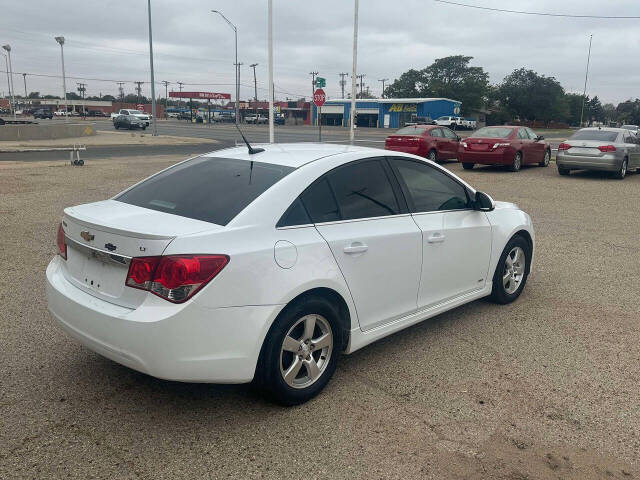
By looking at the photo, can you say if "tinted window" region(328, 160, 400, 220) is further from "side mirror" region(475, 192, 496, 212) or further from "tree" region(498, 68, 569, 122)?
"tree" region(498, 68, 569, 122)

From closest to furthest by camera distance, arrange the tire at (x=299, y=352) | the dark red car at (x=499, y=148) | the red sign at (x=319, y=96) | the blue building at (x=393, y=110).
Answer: the tire at (x=299, y=352) → the dark red car at (x=499, y=148) → the red sign at (x=319, y=96) → the blue building at (x=393, y=110)

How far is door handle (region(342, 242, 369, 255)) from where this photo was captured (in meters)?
3.64

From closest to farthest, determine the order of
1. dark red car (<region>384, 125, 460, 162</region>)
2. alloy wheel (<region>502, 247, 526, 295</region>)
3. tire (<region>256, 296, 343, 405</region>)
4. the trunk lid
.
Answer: the trunk lid, tire (<region>256, 296, 343, 405</region>), alloy wheel (<region>502, 247, 526, 295</region>), dark red car (<region>384, 125, 460, 162</region>)

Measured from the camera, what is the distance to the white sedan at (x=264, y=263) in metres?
3.04

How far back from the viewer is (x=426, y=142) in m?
19.1

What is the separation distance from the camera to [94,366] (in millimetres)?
4012

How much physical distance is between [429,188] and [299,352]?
185 centimetres

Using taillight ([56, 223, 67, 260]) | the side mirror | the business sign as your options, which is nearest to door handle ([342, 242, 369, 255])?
the side mirror

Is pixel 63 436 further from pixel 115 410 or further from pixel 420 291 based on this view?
pixel 420 291

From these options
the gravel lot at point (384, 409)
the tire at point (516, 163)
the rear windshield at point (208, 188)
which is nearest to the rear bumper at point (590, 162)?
the tire at point (516, 163)

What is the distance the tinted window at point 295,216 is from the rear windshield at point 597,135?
1559 cm

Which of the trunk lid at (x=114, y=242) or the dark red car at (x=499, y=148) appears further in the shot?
the dark red car at (x=499, y=148)

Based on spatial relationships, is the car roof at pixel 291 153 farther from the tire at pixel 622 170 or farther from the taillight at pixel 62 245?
the tire at pixel 622 170

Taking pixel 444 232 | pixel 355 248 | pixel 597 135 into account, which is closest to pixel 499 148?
pixel 597 135
